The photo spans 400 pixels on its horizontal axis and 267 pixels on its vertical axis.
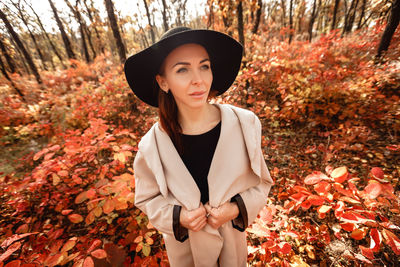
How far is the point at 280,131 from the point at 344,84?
1.81 metres

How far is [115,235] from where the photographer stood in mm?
2564

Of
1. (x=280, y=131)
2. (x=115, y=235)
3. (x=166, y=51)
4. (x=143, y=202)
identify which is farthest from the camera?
(x=280, y=131)

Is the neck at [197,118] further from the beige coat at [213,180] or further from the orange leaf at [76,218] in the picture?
the orange leaf at [76,218]

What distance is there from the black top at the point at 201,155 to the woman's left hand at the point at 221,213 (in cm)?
17

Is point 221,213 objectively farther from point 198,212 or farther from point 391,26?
point 391,26

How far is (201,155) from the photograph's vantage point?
1.33m

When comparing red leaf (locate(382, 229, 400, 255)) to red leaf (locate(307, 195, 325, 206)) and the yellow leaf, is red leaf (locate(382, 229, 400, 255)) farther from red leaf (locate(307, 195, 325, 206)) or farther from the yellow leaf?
the yellow leaf

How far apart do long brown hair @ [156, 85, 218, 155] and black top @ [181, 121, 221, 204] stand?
0.09m

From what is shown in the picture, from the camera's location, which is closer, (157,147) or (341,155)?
(157,147)

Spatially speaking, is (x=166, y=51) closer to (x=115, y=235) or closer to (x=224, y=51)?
(x=224, y=51)

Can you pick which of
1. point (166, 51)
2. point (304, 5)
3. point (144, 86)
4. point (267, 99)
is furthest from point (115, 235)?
point (304, 5)

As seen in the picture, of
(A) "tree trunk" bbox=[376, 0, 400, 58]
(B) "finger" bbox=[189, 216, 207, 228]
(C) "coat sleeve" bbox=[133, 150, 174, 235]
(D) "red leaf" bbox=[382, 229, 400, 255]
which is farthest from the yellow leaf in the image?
(A) "tree trunk" bbox=[376, 0, 400, 58]

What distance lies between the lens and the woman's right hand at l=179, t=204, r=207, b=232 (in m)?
1.15

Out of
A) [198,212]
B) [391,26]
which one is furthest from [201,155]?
[391,26]
